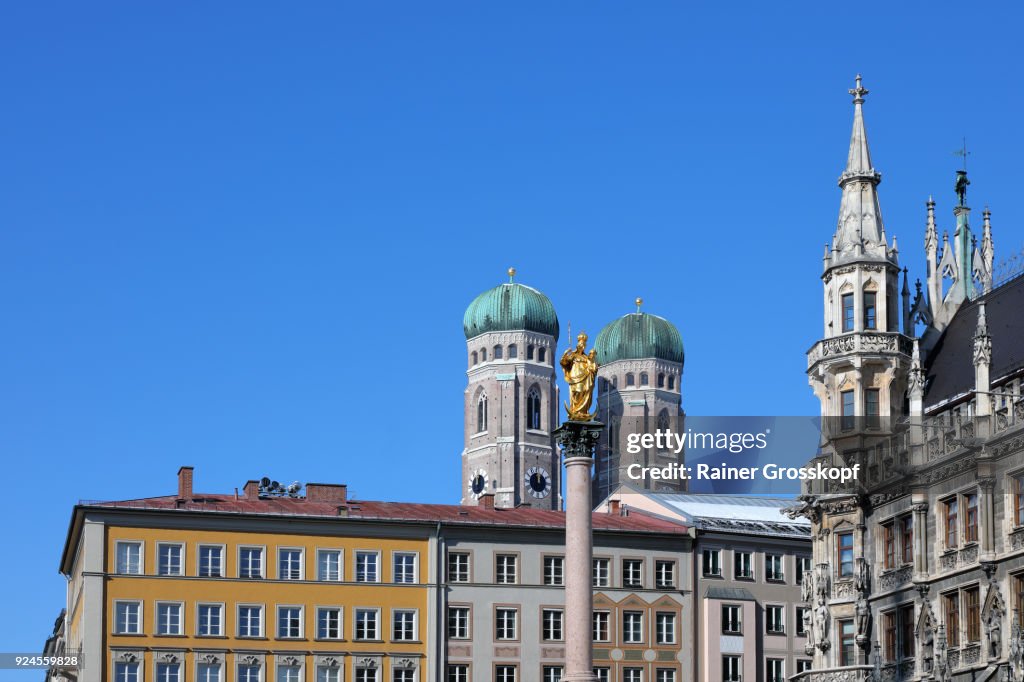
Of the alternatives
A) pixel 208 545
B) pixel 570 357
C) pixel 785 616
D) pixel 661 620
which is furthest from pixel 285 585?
pixel 570 357

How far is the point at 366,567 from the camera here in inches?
4685

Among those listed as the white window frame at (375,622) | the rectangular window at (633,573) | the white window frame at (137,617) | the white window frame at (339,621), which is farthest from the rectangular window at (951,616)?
the white window frame at (137,617)

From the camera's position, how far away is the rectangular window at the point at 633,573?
405ft

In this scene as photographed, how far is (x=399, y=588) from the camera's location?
119 metres

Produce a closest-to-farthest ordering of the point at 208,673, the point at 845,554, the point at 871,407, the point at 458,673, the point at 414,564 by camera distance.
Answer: the point at 871,407 → the point at 845,554 → the point at 208,673 → the point at 458,673 → the point at 414,564

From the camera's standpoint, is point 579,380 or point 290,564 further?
point 290,564

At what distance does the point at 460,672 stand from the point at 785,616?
66.8ft

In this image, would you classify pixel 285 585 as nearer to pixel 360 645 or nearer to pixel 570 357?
pixel 360 645

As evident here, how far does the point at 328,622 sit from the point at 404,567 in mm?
5367

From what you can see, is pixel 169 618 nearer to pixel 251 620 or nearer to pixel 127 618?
pixel 127 618

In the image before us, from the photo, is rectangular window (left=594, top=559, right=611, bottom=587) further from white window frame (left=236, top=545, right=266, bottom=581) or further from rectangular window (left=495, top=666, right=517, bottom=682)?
white window frame (left=236, top=545, right=266, bottom=581)

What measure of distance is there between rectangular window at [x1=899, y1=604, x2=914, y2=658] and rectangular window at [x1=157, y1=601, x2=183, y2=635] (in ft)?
137

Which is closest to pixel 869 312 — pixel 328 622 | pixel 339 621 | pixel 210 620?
pixel 339 621

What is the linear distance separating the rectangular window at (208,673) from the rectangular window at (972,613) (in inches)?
1776
